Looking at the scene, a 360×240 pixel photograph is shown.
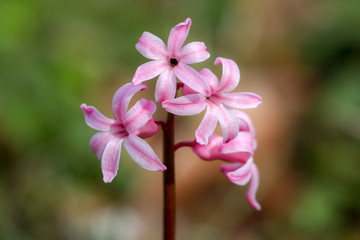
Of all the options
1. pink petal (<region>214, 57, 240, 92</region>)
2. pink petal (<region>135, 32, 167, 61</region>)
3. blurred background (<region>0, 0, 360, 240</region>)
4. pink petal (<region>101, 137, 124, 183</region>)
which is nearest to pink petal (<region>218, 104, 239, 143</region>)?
pink petal (<region>214, 57, 240, 92</region>)

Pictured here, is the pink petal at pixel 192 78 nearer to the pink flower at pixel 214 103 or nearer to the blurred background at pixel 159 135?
the pink flower at pixel 214 103

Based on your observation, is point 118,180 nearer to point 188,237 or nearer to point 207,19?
point 188,237

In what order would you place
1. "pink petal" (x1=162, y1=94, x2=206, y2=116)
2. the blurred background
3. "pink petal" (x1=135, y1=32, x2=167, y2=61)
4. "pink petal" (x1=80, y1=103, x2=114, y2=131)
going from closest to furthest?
"pink petal" (x1=162, y1=94, x2=206, y2=116)
"pink petal" (x1=135, y1=32, x2=167, y2=61)
"pink petal" (x1=80, y1=103, x2=114, y2=131)
the blurred background

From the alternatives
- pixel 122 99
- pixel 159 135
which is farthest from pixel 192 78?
pixel 159 135

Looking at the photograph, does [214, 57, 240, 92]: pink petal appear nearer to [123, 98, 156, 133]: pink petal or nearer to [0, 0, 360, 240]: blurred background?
[123, 98, 156, 133]: pink petal

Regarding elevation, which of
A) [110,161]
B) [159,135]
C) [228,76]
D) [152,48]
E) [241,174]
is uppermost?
[152,48]

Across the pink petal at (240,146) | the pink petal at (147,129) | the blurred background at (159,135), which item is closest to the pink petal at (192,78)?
the pink petal at (147,129)

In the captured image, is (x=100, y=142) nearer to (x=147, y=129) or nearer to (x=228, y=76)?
(x=147, y=129)

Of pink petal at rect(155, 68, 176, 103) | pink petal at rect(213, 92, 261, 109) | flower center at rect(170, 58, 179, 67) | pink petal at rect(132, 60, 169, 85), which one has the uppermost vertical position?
flower center at rect(170, 58, 179, 67)
